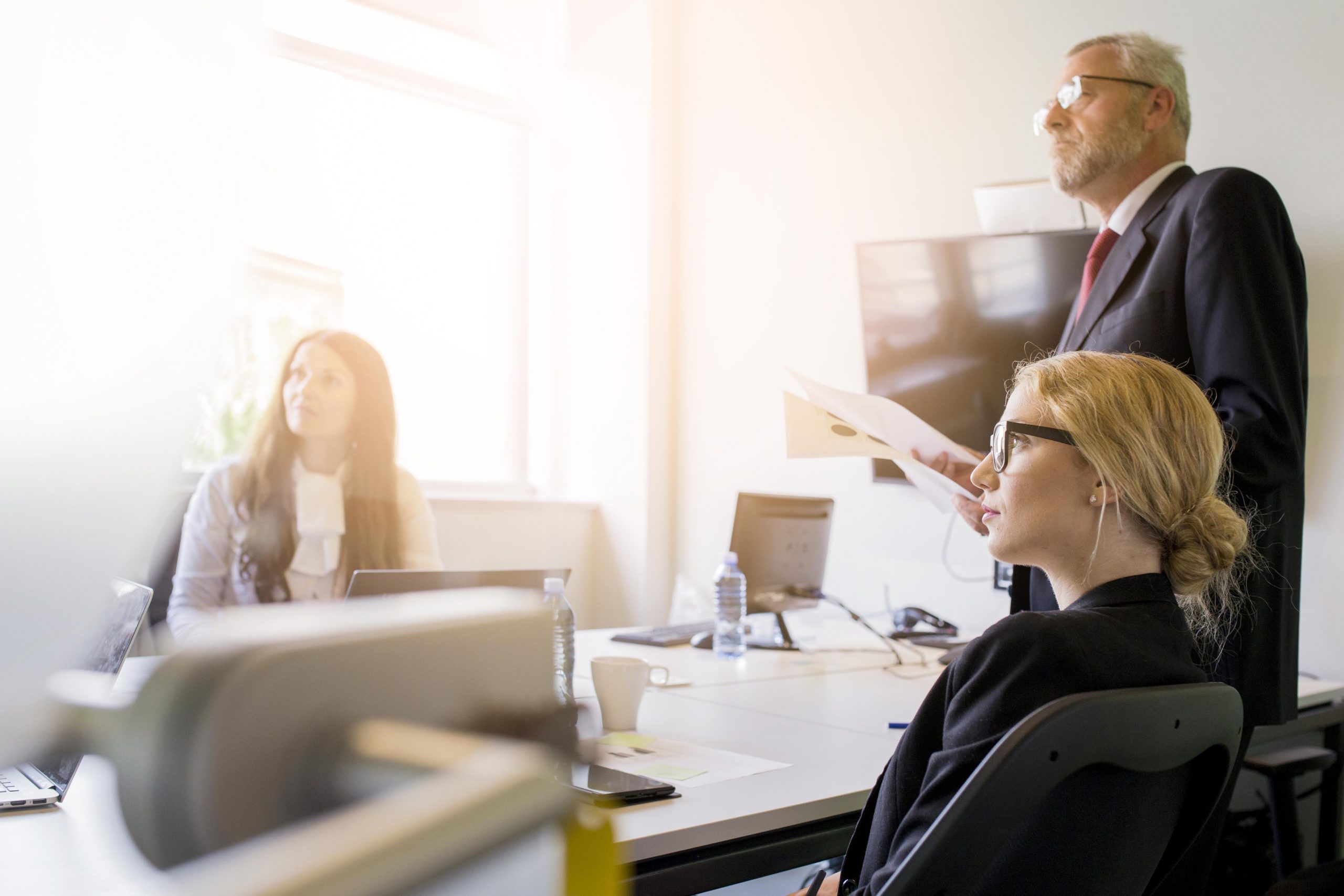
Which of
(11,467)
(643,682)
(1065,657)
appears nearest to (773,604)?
(643,682)

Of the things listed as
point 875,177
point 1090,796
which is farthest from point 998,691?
point 875,177

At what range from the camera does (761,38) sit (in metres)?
4.15

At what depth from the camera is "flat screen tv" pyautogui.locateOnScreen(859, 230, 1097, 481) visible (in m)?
3.13

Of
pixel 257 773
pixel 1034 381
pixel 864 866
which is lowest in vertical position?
pixel 864 866

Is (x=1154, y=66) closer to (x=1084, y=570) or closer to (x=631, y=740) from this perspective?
(x=1084, y=570)

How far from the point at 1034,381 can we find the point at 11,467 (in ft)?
4.14

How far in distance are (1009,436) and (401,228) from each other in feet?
11.1

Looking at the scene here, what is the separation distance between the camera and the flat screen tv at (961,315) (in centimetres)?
313

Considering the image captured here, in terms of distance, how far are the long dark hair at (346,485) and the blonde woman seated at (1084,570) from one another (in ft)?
5.25

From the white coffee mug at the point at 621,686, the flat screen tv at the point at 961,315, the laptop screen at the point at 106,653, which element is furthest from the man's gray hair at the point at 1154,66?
the laptop screen at the point at 106,653

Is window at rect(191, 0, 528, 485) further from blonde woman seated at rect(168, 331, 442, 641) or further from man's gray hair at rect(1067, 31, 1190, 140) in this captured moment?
man's gray hair at rect(1067, 31, 1190, 140)

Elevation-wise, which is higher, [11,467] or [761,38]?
[761,38]

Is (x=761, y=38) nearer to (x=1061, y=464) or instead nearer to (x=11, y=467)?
(x=1061, y=464)

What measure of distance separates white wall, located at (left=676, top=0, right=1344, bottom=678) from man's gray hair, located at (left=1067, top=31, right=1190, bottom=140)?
0.85m
